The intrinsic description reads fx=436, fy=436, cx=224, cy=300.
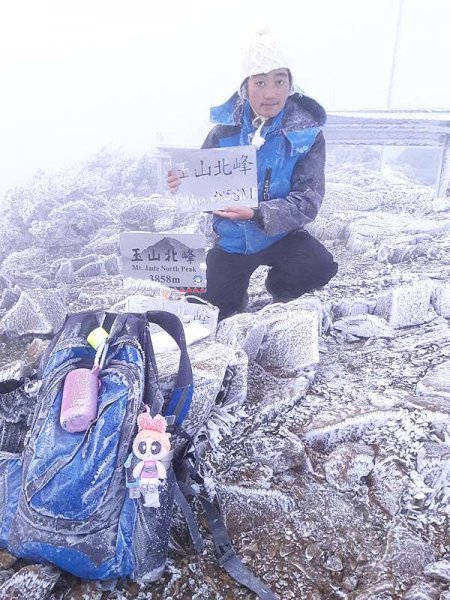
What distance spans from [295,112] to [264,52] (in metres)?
A: 0.59

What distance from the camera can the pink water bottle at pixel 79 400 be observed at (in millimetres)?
1954

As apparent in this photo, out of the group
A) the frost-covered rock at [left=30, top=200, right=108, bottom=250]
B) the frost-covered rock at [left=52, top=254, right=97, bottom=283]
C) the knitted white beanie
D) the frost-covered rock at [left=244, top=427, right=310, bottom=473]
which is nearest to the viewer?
the frost-covered rock at [left=244, top=427, right=310, bottom=473]

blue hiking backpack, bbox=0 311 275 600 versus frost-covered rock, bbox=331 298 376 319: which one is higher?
blue hiking backpack, bbox=0 311 275 600

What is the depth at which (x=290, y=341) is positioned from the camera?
3.79 m

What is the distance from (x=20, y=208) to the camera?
35.5 ft

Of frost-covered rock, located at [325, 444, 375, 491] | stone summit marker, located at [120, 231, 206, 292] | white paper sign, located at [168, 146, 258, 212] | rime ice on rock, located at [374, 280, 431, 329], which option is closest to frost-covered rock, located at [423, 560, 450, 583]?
frost-covered rock, located at [325, 444, 375, 491]

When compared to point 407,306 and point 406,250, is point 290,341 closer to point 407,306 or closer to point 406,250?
point 407,306

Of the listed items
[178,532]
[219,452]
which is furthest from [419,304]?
[178,532]

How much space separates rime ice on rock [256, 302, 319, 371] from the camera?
373 centimetres

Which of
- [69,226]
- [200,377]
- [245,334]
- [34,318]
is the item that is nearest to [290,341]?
[245,334]

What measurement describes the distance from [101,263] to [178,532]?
5196mm

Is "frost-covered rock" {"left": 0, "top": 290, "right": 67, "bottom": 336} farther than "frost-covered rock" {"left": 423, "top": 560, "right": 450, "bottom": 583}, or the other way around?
"frost-covered rock" {"left": 0, "top": 290, "right": 67, "bottom": 336}

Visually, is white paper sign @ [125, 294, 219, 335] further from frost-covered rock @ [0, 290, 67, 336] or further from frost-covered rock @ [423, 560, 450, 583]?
frost-covered rock @ [423, 560, 450, 583]

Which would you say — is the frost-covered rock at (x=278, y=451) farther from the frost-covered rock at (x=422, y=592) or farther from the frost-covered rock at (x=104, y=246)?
the frost-covered rock at (x=104, y=246)
